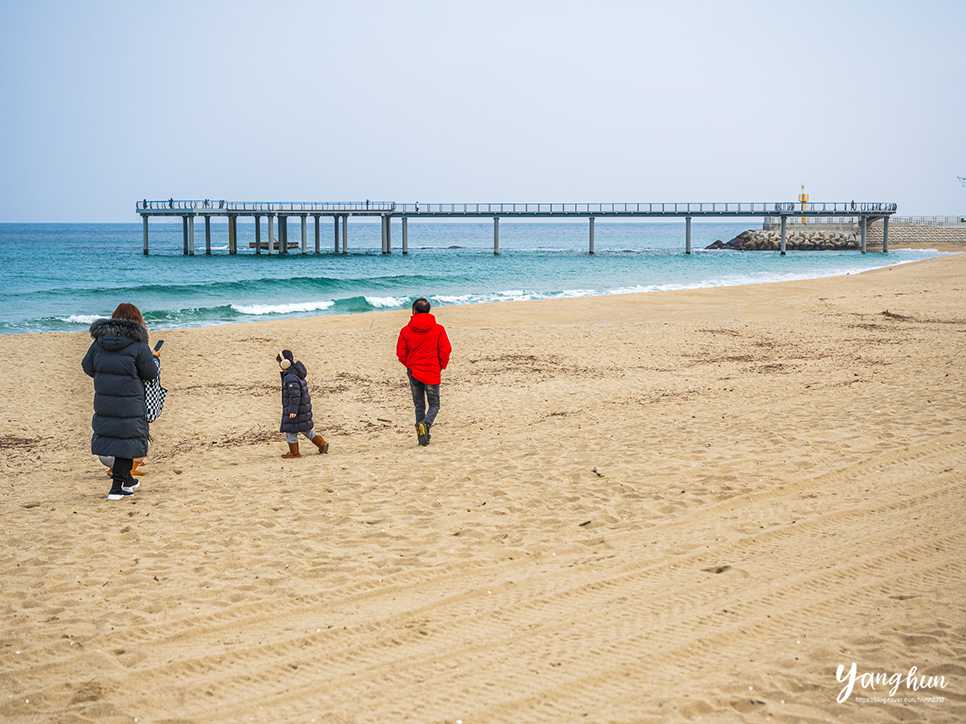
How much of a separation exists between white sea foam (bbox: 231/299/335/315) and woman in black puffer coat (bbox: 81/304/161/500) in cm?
1929

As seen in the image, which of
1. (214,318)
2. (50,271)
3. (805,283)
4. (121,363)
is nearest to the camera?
(121,363)

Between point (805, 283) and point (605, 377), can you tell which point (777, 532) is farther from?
point (805, 283)

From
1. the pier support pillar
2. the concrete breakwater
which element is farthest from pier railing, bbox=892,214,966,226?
the pier support pillar

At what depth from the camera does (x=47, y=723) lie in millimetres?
3018

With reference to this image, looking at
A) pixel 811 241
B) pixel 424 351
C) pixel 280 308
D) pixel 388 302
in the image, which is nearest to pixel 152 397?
pixel 424 351

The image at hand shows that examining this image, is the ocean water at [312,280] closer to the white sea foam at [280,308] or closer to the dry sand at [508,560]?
the white sea foam at [280,308]

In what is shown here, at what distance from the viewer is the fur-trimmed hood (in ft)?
17.8

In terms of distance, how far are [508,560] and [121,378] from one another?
10.2 feet

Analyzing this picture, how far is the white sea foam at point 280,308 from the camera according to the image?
81.0 feet

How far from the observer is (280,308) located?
25391mm

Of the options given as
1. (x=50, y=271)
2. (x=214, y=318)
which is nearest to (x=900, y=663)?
(x=214, y=318)

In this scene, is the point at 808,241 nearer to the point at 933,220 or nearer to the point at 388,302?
the point at 933,220

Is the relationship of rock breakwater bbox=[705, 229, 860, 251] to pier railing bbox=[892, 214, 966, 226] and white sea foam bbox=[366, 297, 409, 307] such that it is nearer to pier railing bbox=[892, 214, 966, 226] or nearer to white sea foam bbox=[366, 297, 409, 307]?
pier railing bbox=[892, 214, 966, 226]

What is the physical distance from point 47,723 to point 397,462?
3.85 metres
